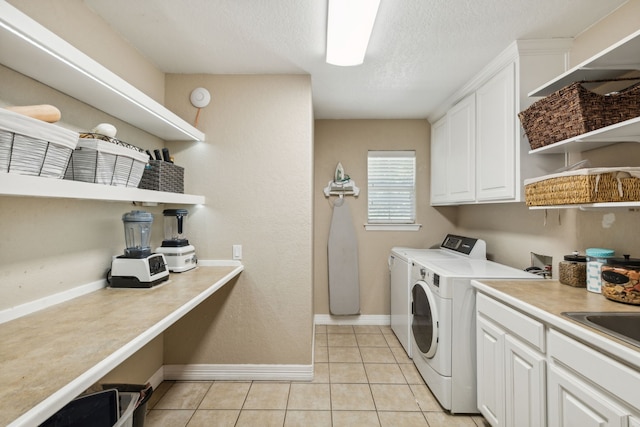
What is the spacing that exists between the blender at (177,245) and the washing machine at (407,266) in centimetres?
188

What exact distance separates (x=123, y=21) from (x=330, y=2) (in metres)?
1.25

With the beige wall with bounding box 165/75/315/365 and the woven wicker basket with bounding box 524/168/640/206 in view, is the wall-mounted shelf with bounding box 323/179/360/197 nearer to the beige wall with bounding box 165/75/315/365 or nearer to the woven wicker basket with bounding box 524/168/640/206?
the beige wall with bounding box 165/75/315/365

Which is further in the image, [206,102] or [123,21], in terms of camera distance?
[206,102]

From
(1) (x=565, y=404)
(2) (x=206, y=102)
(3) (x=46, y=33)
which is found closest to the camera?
(3) (x=46, y=33)

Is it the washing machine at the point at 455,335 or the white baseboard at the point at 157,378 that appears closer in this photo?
the washing machine at the point at 455,335

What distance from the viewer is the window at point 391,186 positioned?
11.9ft

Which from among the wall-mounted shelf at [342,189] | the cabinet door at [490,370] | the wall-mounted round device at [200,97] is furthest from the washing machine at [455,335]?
the wall-mounted round device at [200,97]

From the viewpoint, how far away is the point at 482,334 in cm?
180

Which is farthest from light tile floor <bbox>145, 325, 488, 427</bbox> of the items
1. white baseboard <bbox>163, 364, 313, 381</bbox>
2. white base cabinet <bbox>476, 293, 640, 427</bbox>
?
white base cabinet <bbox>476, 293, 640, 427</bbox>

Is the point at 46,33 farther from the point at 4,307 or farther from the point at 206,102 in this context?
the point at 206,102

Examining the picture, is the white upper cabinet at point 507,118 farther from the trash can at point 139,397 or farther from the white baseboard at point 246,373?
the trash can at point 139,397

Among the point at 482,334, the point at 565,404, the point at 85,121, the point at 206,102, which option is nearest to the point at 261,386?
the point at 482,334

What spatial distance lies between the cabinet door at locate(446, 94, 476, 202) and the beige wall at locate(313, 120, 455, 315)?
2.09 ft

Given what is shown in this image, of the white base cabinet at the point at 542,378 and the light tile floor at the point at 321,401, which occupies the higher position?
the white base cabinet at the point at 542,378
